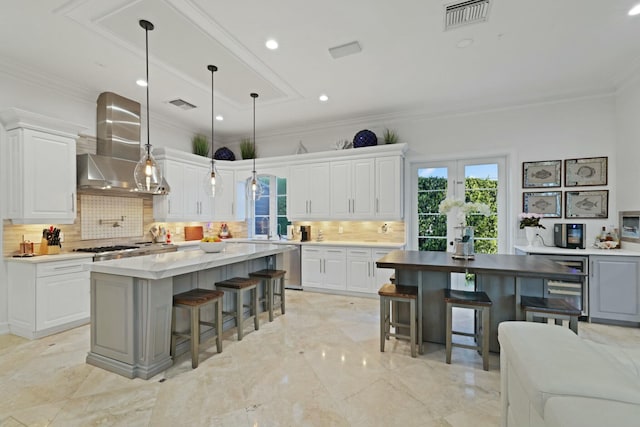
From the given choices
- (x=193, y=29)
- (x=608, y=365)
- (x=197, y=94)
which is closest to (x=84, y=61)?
(x=197, y=94)

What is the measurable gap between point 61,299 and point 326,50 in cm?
432

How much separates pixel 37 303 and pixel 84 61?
288 centimetres

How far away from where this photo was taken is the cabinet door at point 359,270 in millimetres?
5180

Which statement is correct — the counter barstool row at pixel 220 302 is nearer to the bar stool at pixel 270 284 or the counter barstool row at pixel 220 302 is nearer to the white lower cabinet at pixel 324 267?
the bar stool at pixel 270 284

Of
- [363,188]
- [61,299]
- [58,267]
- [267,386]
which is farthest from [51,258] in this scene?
[363,188]

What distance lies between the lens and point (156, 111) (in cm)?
545

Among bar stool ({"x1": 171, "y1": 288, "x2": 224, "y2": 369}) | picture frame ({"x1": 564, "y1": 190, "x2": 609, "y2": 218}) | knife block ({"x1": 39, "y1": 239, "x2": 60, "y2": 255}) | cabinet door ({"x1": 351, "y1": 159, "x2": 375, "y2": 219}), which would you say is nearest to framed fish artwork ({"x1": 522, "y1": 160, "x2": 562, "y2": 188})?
picture frame ({"x1": 564, "y1": 190, "x2": 609, "y2": 218})

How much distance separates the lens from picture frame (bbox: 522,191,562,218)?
182 inches

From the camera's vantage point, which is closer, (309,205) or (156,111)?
(156,111)

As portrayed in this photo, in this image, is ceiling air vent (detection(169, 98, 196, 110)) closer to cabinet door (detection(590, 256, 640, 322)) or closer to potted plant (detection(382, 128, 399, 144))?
potted plant (detection(382, 128, 399, 144))

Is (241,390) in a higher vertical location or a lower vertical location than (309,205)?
lower

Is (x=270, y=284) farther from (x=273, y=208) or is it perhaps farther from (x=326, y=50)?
(x=326, y=50)

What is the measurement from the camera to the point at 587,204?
14.6 ft

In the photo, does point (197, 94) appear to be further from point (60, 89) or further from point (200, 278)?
point (200, 278)
